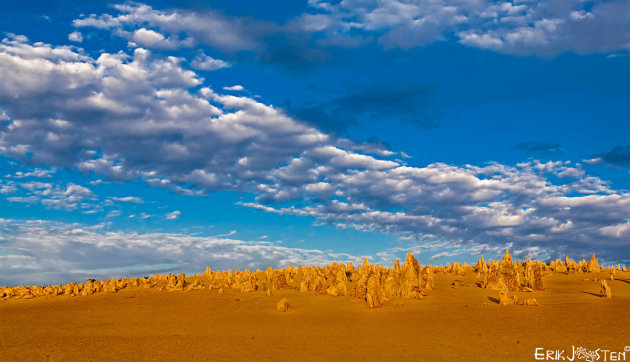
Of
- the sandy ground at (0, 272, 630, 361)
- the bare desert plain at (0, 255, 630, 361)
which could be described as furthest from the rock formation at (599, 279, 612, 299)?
the sandy ground at (0, 272, 630, 361)

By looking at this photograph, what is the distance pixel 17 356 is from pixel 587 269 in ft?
111

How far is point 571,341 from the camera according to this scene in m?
15.9

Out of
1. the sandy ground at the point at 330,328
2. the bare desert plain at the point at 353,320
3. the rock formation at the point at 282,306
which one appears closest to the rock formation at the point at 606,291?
the bare desert plain at the point at 353,320

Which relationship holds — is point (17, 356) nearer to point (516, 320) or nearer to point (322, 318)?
point (322, 318)

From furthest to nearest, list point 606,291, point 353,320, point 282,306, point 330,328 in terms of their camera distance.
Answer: point 282,306 → point 606,291 → point 353,320 → point 330,328

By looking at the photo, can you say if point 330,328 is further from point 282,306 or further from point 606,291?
point 606,291

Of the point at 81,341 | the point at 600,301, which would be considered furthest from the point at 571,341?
the point at 81,341

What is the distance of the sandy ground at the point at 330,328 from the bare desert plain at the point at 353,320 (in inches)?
2.1

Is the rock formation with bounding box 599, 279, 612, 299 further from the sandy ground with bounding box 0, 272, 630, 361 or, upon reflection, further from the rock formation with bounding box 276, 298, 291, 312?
the rock formation with bounding box 276, 298, 291, 312

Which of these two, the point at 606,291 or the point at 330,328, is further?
the point at 606,291

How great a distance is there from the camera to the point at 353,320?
2062 centimetres

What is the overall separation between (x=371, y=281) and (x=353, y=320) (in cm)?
314

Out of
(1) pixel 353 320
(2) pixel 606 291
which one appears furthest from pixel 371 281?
(2) pixel 606 291

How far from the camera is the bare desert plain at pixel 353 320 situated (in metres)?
16.1
